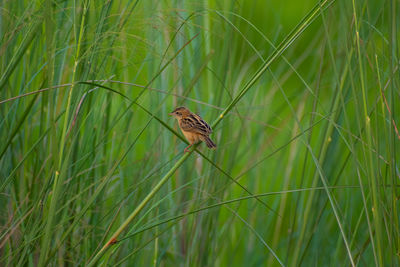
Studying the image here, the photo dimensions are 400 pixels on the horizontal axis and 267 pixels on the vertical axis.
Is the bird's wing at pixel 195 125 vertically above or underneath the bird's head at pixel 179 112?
underneath

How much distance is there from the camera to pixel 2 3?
5.13 feet

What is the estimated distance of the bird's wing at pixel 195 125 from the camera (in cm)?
186

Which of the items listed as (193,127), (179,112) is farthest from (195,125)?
(179,112)

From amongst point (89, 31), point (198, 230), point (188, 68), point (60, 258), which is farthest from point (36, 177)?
point (188, 68)

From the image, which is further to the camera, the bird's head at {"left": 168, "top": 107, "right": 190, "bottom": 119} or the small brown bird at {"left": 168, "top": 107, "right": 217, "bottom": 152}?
the bird's head at {"left": 168, "top": 107, "right": 190, "bottom": 119}

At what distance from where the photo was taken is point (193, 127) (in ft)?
6.39

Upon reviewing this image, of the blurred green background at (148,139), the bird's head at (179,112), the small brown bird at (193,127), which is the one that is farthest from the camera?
the bird's head at (179,112)

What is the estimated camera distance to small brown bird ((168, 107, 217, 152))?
6.04 ft

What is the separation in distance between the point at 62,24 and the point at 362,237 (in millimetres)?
1337

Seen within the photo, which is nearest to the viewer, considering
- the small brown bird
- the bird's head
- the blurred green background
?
the blurred green background

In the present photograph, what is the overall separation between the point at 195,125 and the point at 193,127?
10 mm

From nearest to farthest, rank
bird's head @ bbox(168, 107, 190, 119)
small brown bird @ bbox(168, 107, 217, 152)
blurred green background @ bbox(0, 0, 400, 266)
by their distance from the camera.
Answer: blurred green background @ bbox(0, 0, 400, 266), small brown bird @ bbox(168, 107, 217, 152), bird's head @ bbox(168, 107, 190, 119)

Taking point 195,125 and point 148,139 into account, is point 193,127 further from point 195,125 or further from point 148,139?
point 148,139

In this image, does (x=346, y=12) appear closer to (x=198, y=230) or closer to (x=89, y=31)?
(x=89, y=31)
